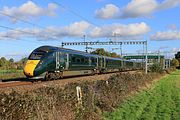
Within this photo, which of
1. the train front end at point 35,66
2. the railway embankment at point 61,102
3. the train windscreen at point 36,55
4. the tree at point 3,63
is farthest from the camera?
the tree at point 3,63

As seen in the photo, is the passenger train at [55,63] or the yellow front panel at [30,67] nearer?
the yellow front panel at [30,67]

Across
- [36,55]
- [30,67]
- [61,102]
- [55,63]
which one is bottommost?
[61,102]

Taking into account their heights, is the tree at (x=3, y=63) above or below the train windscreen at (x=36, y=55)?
below

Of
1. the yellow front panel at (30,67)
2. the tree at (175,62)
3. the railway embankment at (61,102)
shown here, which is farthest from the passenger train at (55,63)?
the tree at (175,62)

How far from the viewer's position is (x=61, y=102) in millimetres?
11625

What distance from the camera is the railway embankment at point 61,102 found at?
8375mm

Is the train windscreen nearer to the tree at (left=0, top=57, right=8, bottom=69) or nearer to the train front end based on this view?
the train front end

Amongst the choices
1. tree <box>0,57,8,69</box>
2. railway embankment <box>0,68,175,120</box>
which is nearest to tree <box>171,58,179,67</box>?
tree <box>0,57,8,69</box>

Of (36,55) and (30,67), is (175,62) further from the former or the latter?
(30,67)

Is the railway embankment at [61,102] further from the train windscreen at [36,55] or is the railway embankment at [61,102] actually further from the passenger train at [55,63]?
the train windscreen at [36,55]

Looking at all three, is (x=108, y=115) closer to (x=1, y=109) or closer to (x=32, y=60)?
(x=1, y=109)

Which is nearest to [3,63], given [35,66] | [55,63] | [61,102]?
[55,63]

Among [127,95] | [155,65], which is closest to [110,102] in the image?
[127,95]

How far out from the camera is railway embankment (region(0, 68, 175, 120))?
838cm
